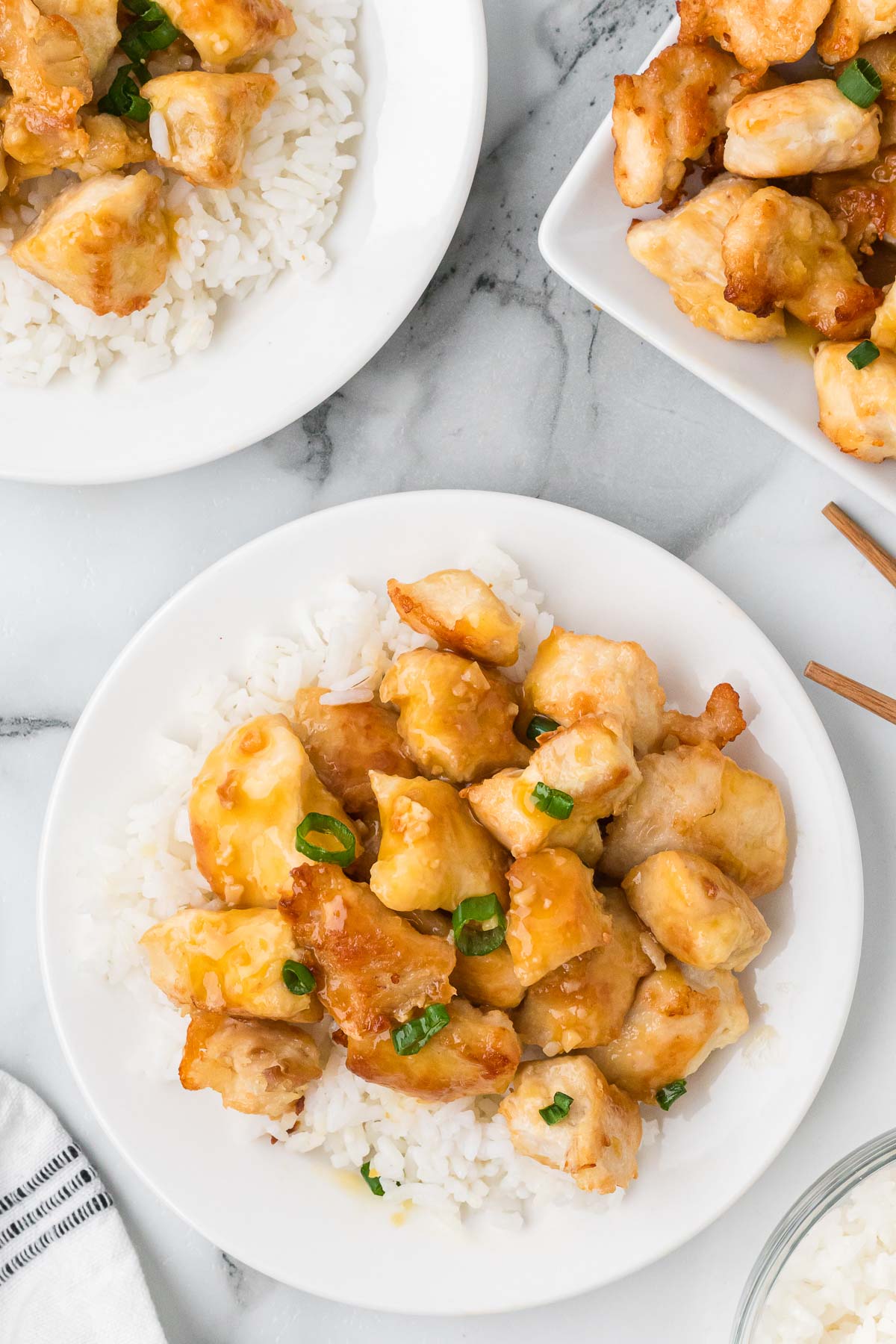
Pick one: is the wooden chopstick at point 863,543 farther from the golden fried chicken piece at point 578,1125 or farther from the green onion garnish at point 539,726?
the golden fried chicken piece at point 578,1125

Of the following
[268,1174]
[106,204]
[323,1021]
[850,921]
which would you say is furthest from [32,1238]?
[106,204]

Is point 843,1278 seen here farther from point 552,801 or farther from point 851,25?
point 851,25

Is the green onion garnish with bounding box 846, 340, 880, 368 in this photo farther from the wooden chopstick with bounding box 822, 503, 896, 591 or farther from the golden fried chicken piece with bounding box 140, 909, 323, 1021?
the golden fried chicken piece with bounding box 140, 909, 323, 1021

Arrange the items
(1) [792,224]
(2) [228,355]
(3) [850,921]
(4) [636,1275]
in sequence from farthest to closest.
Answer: (4) [636,1275] → (2) [228,355] → (3) [850,921] → (1) [792,224]

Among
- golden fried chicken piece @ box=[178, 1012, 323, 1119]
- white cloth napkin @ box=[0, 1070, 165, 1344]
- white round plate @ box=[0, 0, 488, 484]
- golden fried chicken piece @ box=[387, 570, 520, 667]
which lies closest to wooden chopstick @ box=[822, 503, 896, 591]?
golden fried chicken piece @ box=[387, 570, 520, 667]

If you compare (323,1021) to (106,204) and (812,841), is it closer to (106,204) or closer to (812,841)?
(812,841)
